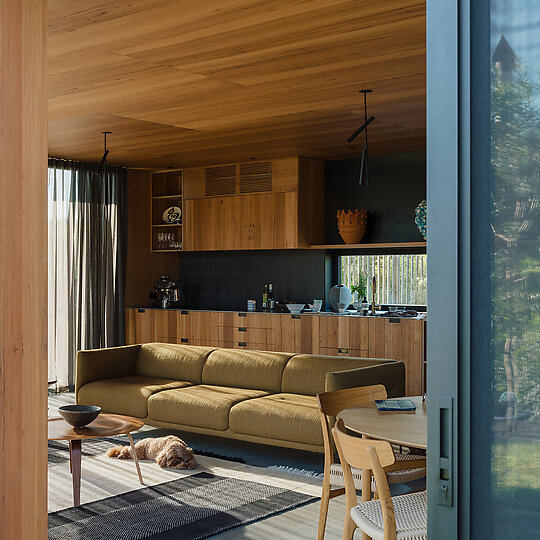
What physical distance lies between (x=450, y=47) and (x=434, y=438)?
2.32 feet

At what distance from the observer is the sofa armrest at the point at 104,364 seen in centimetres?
620

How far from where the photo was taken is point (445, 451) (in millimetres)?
1256

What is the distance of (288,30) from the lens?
3652 millimetres

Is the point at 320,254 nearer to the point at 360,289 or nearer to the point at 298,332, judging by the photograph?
→ the point at 360,289

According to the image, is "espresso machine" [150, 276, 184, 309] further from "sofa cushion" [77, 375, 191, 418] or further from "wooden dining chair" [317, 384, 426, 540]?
"wooden dining chair" [317, 384, 426, 540]

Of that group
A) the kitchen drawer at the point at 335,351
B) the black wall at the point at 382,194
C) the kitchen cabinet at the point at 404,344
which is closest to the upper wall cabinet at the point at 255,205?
the black wall at the point at 382,194

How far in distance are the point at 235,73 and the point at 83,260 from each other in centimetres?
444

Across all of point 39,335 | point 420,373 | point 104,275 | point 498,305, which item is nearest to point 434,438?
point 498,305

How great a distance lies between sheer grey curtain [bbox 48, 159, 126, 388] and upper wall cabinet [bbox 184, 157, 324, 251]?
90 cm

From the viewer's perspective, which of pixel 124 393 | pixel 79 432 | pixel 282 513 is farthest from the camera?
pixel 124 393

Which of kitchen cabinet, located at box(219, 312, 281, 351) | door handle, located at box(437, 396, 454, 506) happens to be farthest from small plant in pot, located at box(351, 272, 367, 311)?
door handle, located at box(437, 396, 454, 506)

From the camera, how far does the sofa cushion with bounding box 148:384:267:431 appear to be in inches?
211

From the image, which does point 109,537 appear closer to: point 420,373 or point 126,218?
point 420,373

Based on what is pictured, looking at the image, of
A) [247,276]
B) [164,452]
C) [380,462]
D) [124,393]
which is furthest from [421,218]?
[380,462]
